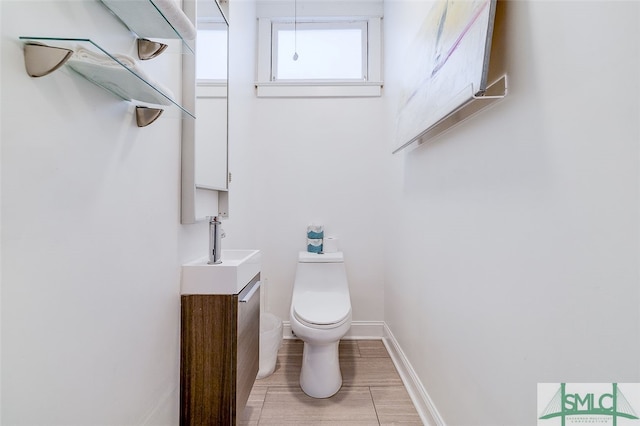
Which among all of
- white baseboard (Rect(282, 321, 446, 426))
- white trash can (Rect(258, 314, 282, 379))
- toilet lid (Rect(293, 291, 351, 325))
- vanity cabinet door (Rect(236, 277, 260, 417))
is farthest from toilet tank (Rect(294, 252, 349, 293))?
vanity cabinet door (Rect(236, 277, 260, 417))

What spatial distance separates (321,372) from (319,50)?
254cm

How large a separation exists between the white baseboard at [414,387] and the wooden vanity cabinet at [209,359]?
0.90 m

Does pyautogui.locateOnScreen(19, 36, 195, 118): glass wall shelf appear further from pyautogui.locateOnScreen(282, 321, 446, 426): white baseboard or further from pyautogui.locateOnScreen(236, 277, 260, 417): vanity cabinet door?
pyautogui.locateOnScreen(282, 321, 446, 426): white baseboard

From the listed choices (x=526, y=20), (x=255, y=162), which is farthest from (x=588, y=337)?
(x=255, y=162)

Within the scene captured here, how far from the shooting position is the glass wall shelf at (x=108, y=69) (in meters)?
0.49

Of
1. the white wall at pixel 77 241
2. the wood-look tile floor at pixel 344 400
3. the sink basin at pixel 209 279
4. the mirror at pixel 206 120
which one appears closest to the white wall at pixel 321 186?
the wood-look tile floor at pixel 344 400

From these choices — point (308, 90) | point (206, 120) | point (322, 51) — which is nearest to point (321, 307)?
point (206, 120)

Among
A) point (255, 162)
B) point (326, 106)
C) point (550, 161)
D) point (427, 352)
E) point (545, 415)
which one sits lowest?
point (427, 352)

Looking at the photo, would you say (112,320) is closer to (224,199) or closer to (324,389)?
(224,199)

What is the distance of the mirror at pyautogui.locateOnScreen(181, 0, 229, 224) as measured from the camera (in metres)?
1.09

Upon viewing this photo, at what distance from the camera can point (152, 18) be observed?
74 cm

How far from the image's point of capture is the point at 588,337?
0.60 meters

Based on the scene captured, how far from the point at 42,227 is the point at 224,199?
3.19 ft

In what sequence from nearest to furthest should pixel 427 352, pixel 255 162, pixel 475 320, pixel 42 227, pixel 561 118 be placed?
pixel 42 227 → pixel 561 118 → pixel 475 320 → pixel 427 352 → pixel 255 162
